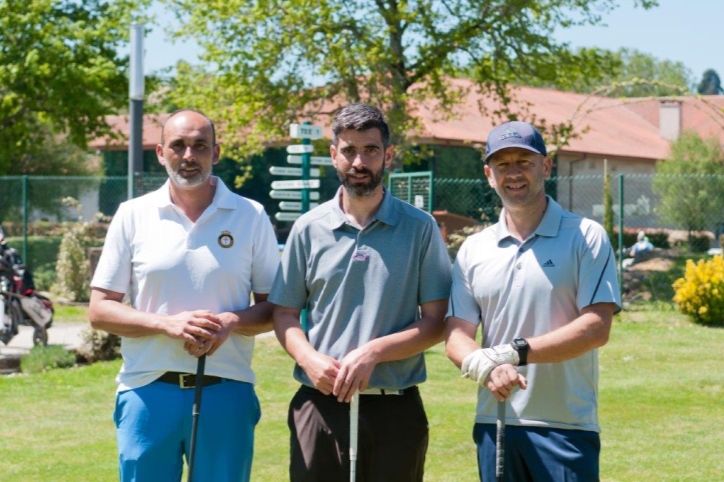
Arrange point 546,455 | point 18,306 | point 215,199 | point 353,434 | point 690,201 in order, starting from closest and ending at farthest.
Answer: point 546,455
point 353,434
point 215,199
point 18,306
point 690,201

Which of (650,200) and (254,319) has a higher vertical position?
(650,200)

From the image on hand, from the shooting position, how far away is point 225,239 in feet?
14.9

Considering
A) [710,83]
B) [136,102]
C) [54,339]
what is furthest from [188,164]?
[710,83]

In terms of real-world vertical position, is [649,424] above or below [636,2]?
below

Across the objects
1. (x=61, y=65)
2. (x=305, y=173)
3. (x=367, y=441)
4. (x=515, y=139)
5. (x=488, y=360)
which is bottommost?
(x=367, y=441)

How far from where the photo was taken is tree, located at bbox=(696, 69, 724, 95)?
118 metres

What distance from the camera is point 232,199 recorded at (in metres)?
4.65

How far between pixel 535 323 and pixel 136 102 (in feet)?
32.5

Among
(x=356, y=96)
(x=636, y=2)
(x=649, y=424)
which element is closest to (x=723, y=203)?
(x=636, y=2)

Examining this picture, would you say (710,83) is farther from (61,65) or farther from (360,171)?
(360,171)

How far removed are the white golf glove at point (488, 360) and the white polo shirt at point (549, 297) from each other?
0.38 ft

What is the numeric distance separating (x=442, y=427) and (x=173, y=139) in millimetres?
5100

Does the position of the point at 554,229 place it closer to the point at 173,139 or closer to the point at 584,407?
the point at 584,407

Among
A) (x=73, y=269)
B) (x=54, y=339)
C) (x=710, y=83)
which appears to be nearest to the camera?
(x=54, y=339)
